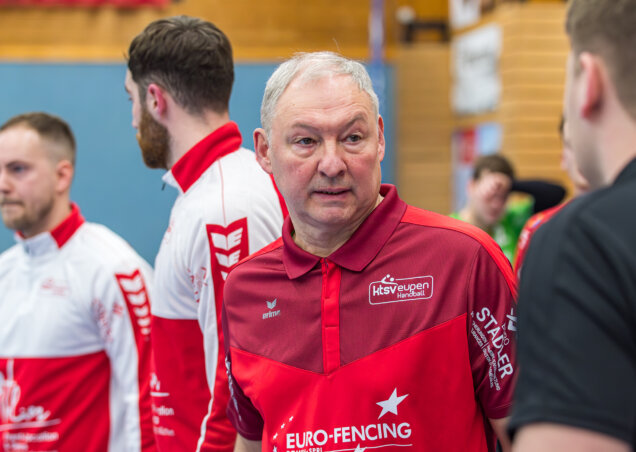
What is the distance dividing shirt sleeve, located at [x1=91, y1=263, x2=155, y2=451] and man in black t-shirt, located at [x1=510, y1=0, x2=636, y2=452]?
180 centimetres

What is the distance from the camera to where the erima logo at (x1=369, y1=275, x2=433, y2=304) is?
5.01ft

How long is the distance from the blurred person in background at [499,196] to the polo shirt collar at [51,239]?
2249mm

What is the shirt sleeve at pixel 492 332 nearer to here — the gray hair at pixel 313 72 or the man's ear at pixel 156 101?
the gray hair at pixel 313 72

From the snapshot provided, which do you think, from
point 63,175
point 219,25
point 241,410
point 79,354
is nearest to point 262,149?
point 241,410

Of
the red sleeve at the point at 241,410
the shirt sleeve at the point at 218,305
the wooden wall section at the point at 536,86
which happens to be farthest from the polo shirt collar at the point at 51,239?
the wooden wall section at the point at 536,86

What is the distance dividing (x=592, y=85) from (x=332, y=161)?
72 cm

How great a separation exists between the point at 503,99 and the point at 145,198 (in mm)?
3548

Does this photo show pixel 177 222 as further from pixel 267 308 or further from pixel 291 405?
pixel 291 405

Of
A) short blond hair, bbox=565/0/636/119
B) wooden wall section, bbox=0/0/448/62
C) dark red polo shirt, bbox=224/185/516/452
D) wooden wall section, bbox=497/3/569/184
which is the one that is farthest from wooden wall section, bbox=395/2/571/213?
short blond hair, bbox=565/0/636/119

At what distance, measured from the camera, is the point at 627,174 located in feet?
2.84

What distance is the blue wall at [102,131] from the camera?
306 inches

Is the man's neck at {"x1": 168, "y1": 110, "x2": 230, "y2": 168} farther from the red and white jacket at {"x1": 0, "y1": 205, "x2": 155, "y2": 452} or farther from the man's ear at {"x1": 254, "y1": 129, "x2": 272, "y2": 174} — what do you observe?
the red and white jacket at {"x1": 0, "y1": 205, "x2": 155, "y2": 452}

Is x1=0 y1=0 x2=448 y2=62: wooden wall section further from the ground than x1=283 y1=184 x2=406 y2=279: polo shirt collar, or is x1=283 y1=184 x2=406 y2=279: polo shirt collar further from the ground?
x1=0 y1=0 x2=448 y2=62: wooden wall section

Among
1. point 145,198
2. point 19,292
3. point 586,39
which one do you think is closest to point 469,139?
point 145,198
